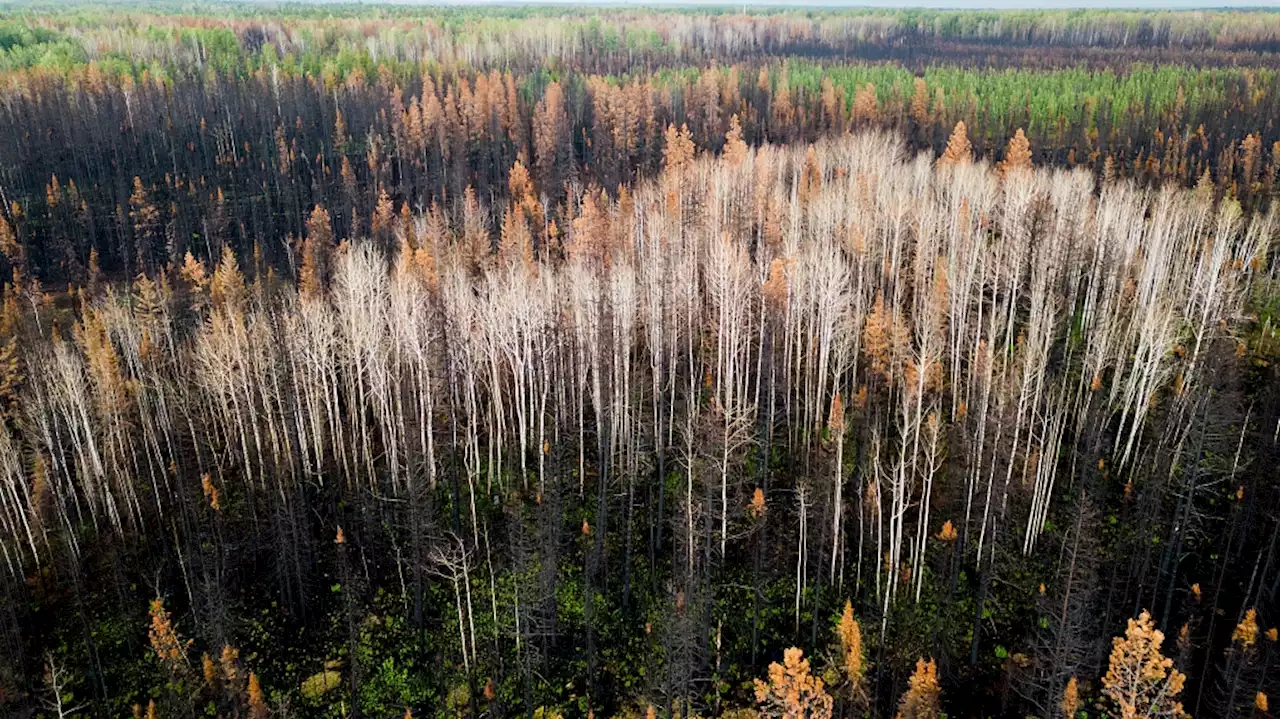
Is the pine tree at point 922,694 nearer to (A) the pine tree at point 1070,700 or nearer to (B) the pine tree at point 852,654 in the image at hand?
(B) the pine tree at point 852,654

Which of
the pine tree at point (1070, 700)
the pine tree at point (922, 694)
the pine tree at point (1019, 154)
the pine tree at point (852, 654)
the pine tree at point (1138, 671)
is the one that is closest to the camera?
the pine tree at point (1138, 671)

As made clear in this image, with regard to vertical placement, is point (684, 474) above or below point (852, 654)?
below

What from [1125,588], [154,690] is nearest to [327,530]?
[154,690]

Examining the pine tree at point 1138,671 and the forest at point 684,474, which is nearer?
the pine tree at point 1138,671

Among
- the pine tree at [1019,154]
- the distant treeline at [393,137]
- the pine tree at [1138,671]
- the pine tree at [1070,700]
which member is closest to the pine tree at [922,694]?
the pine tree at [1070,700]

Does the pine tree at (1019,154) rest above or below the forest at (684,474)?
above

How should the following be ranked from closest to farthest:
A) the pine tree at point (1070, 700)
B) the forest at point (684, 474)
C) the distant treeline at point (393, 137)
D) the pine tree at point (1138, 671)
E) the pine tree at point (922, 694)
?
the pine tree at point (1138, 671)
the pine tree at point (1070, 700)
the pine tree at point (922, 694)
the forest at point (684, 474)
the distant treeline at point (393, 137)

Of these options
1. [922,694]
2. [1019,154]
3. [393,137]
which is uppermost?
[393,137]

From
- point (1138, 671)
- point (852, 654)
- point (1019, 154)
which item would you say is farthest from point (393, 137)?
point (1138, 671)

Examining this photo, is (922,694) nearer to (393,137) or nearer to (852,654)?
(852,654)

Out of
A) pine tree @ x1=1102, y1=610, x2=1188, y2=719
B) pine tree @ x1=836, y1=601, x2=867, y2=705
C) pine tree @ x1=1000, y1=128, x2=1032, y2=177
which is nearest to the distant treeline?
pine tree @ x1=1000, y1=128, x2=1032, y2=177

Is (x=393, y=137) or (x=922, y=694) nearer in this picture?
(x=922, y=694)

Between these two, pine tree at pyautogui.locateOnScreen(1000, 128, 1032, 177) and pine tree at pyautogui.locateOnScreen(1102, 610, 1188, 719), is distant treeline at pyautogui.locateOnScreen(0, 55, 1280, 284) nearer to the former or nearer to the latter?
pine tree at pyautogui.locateOnScreen(1000, 128, 1032, 177)
